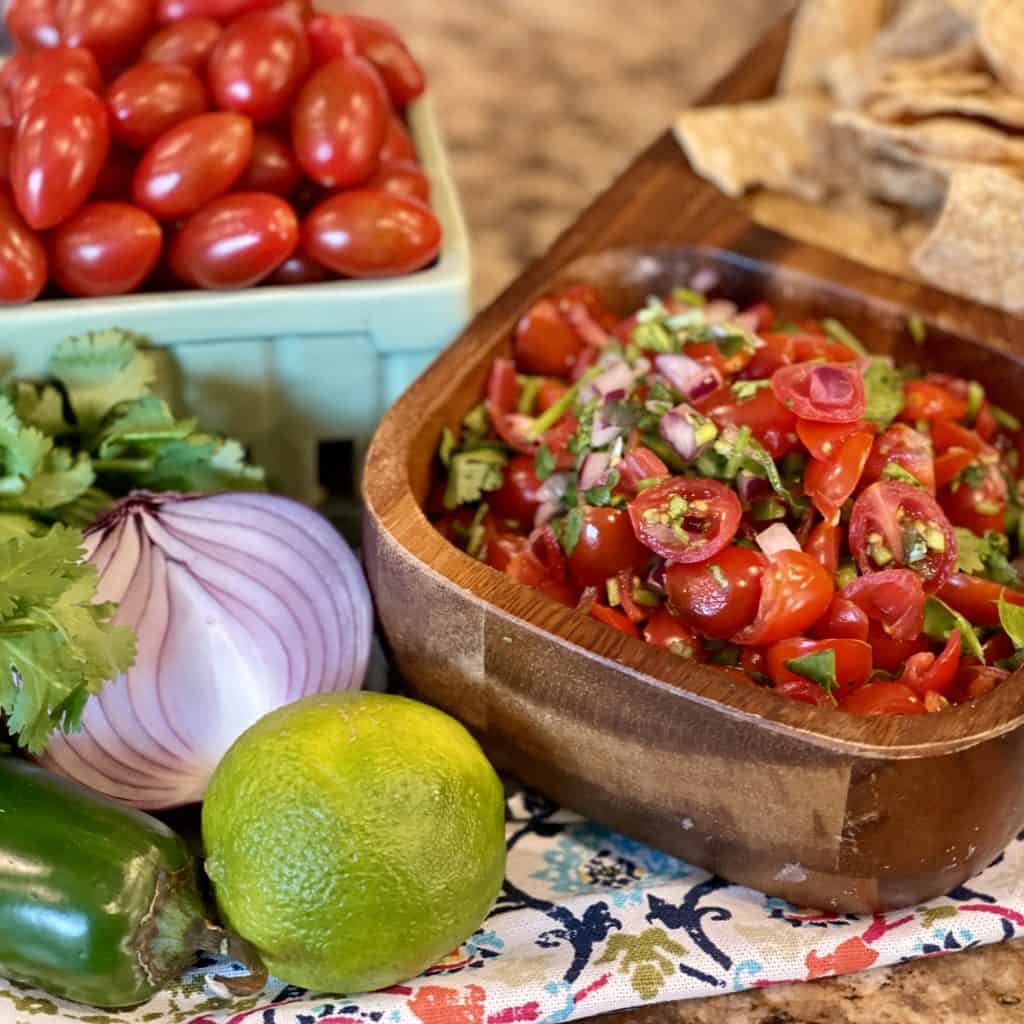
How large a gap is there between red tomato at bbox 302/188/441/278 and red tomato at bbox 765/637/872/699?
0.50 metres

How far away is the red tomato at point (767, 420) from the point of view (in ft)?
3.72

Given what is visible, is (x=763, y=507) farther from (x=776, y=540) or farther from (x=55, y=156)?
(x=55, y=156)

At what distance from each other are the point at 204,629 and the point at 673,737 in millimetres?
416

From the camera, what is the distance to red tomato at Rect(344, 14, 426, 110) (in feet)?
4.76

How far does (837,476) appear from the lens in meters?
1.09

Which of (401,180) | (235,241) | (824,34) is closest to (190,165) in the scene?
(235,241)

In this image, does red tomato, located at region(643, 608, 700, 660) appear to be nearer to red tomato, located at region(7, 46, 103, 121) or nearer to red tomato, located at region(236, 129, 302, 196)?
red tomato, located at region(236, 129, 302, 196)

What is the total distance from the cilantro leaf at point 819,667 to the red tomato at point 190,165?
67cm

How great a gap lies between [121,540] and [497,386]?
1.18 feet

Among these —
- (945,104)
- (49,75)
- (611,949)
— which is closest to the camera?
(611,949)

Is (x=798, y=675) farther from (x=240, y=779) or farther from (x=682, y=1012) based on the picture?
(x=240, y=779)

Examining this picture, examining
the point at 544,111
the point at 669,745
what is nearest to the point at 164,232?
the point at 669,745

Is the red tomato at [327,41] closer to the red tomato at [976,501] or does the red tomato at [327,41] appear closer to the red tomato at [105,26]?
the red tomato at [105,26]

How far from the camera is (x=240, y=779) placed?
1.00 m
